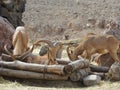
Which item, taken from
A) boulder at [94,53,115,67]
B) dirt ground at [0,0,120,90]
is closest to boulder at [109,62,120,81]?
boulder at [94,53,115,67]

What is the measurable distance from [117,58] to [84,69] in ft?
3.81

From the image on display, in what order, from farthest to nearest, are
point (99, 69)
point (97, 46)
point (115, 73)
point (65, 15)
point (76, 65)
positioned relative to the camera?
1. point (65, 15)
2. point (97, 46)
3. point (99, 69)
4. point (115, 73)
5. point (76, 65)

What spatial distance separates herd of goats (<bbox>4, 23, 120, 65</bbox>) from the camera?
10.4 m

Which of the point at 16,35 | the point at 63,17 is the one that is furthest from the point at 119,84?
the point at 63,17

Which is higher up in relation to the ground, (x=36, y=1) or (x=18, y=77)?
(x=18, y=77)

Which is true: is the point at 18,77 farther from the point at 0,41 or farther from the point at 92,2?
the point at 92,2

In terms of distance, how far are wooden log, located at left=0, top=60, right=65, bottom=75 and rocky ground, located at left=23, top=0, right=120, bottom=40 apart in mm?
15563

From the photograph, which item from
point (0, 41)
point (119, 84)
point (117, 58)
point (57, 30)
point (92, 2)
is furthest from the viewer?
point (92, 2)

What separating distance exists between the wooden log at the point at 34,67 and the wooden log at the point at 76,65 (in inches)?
5.3

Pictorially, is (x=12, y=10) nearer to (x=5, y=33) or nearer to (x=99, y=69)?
A: (x=5, y=33)

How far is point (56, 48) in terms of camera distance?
408 inches

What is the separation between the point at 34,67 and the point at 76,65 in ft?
2.95

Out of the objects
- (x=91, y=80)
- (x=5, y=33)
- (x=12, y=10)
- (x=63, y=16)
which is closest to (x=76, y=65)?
(x=91, y=80)

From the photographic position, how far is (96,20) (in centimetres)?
2875
